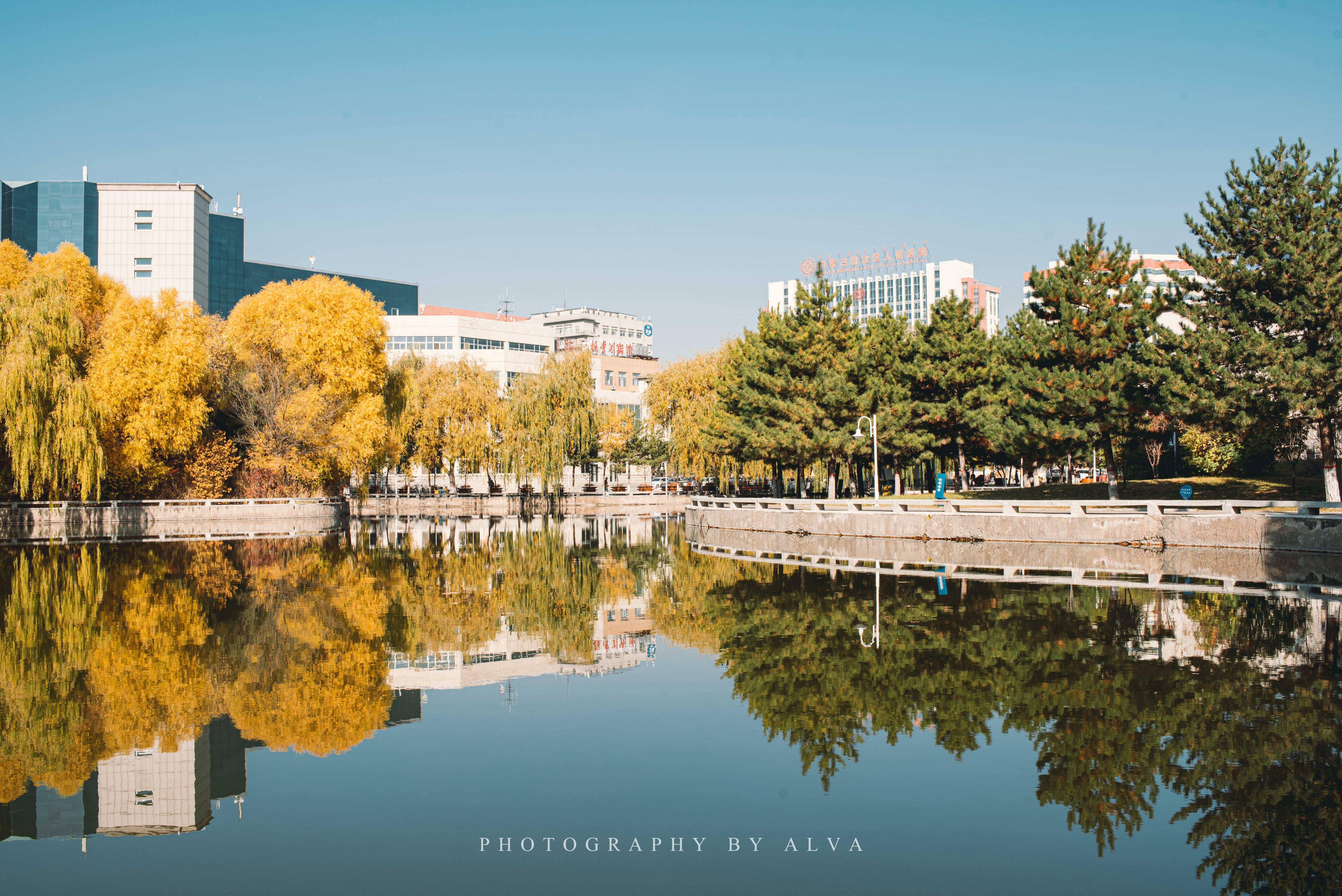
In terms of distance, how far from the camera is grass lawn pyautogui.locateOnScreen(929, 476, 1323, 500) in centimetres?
3456

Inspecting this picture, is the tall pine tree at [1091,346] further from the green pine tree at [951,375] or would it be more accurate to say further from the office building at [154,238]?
the office building at [154,238]

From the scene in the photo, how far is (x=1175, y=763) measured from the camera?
7.83 meters

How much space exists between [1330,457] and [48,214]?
128 metres

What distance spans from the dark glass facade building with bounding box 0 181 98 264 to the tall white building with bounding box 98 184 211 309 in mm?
28456

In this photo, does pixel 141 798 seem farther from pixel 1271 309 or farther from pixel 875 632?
pixel 1271 309

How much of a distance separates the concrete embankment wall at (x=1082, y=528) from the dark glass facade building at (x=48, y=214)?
10919 centimetres

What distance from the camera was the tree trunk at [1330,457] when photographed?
30125 millimetres

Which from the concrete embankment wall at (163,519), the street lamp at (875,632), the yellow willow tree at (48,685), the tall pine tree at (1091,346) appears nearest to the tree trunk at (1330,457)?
the tall pine tree at (1091,346)

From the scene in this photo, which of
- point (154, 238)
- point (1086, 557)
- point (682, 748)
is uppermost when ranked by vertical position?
point (154, 238)

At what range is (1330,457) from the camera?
3031cm

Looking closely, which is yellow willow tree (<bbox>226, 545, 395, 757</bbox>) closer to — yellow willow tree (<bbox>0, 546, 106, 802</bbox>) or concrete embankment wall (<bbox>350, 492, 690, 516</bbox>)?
yellow willow tree (<bbox>0, 546, 106, 802</bbox>)

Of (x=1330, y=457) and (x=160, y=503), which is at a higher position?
(x=1330, y=457)

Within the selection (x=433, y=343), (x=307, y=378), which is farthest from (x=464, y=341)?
(x=307, y=378)

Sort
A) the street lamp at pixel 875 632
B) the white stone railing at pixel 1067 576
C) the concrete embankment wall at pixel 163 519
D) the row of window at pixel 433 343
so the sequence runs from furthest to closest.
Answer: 1. the row of window at pixel 433 343
2. the concrete embankment wall at pixel 163 519
3. the white stone railing at pixel 1067 576
4. the street lamp at pixel 875 632
